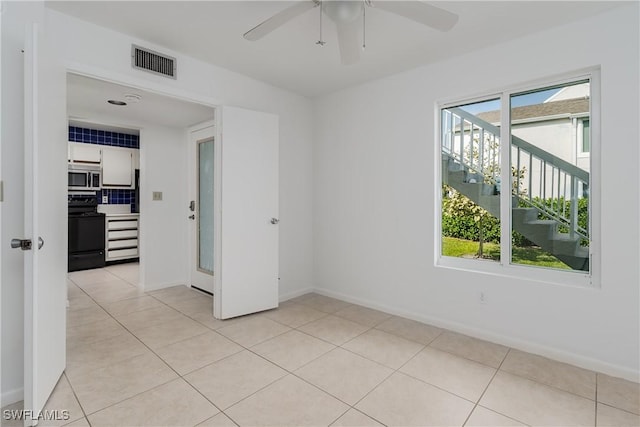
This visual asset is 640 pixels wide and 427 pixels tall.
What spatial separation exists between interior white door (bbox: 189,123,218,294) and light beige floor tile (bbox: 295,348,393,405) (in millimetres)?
2250

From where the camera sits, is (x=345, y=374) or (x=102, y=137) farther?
(x=102, y=137)

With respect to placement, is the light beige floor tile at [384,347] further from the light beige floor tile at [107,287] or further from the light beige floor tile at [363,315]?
the light beige floor tile at [107,287]

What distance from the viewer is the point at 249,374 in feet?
7.21

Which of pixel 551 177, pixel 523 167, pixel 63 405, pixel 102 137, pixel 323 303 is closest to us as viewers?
pixel 63 405

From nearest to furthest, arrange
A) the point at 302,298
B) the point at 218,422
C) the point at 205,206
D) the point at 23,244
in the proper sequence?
the point at 23,244 < the point at 218,422 < the point at 302,298 < the point at 205,206

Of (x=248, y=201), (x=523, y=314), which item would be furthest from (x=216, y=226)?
(x=523, y=314)

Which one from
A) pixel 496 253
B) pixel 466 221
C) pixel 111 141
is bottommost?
pixel 496 253

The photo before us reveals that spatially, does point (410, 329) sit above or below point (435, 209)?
below

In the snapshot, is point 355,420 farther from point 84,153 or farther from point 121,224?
point 84,153

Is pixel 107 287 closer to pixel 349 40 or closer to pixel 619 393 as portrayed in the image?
pixel 349 40

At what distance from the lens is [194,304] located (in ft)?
12.1

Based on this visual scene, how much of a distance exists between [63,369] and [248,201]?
6.48 ft

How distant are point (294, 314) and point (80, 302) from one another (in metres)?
2.52

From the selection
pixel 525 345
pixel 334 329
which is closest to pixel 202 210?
pixel 334 329
